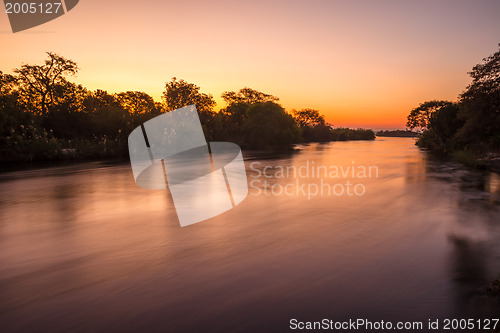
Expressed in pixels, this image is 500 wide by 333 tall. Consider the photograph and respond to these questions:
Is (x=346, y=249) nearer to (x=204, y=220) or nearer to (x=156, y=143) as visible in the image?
(x=204, y=220)

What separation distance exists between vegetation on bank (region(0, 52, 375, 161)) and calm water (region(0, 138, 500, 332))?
3294cm

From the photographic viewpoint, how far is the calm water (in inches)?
201

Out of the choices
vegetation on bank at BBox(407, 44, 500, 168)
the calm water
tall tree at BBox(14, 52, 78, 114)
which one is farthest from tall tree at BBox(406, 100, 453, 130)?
tall tree at BBox(14, 52, 78, 114)

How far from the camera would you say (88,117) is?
2194 inches

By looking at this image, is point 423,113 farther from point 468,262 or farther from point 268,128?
point 468,262

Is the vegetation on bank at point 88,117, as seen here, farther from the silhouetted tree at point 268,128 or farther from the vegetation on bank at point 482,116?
the vegetation on bank at point 482,116

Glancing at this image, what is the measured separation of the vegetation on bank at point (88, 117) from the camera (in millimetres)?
40688

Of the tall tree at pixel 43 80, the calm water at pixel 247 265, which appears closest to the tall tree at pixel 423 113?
the calm water at pixel 247 265

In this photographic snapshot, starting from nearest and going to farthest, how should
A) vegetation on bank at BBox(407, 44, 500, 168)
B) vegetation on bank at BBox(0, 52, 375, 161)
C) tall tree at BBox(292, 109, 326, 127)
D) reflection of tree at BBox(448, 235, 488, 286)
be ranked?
reflection of tree at BBox(448, 235, 488, 286) < vegetation on bank at BBox(407, 44, 500, 168) < vegetation on bank at BBox(0, 52, 375, 161) < tall tree at BBox(292, 109, 326, 127)

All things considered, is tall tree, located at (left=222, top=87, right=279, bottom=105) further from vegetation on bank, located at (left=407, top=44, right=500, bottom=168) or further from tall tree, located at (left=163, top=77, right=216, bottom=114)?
vegetation on bank, located at (left=407, top=44, right=500, bottom=168)

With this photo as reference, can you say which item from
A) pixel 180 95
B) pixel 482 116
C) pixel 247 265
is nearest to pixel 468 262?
pixel 247 265

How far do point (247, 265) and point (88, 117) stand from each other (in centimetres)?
5874

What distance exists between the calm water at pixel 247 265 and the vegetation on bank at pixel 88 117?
3294 centimetres

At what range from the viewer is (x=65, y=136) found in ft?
173
